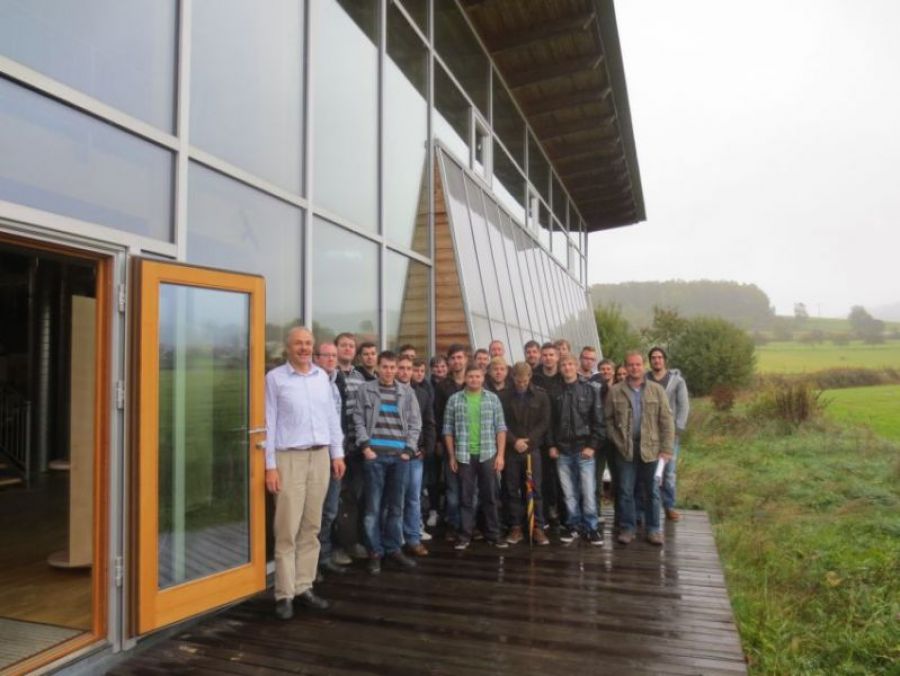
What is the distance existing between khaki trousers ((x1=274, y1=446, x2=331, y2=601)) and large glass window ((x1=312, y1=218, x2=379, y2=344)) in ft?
4.17

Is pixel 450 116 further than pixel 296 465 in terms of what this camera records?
Yes

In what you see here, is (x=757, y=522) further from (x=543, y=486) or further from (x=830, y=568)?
(x=543, y=486)

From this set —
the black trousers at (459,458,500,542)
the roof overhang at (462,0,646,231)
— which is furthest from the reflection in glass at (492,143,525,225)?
the black trousers at (459,458,500,542)

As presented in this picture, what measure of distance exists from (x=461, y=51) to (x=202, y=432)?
23.9 ft

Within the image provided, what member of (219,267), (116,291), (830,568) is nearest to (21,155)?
(116,291)

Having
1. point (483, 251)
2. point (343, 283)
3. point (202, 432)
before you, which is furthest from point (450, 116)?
point (202, 432)

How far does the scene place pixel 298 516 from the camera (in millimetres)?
3557

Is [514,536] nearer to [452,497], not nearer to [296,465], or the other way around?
[452,497]

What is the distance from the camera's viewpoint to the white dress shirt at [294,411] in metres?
3.56

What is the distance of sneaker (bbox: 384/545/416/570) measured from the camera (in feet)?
14.3

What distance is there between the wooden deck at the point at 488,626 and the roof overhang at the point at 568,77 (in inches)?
295

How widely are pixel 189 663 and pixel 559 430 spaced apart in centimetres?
322

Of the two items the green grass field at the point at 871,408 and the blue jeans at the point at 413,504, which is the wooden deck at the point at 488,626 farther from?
the green grass field at the point at 871,408

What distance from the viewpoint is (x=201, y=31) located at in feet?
12.3
